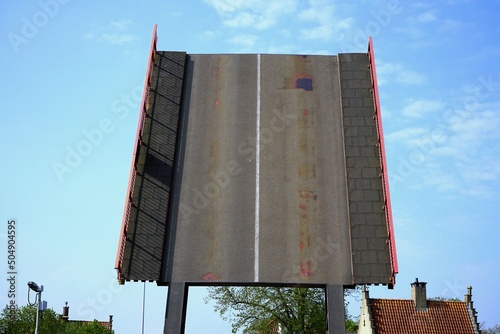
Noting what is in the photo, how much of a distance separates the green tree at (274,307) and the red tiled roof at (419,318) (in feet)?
17.6

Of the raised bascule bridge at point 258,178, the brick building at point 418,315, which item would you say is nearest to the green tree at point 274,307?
the brick building at point 418,315

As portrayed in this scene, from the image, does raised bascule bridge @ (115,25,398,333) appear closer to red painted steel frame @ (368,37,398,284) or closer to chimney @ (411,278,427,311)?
red painted steel frame @ (368,37,398,284)

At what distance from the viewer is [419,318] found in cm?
3603

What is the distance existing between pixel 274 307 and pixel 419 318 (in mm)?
9473

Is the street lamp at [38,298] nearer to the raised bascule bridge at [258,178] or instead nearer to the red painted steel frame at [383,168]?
the raised bascule bridge at [258,178]

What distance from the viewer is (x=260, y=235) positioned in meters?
13.8

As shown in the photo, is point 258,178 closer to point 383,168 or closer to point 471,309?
point 383,168

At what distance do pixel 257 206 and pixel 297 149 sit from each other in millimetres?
1869

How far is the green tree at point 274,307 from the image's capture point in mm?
31953

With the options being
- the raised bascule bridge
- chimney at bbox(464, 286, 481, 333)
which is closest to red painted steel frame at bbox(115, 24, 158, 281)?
the raised bascule bridge

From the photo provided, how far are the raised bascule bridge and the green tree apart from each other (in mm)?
17814

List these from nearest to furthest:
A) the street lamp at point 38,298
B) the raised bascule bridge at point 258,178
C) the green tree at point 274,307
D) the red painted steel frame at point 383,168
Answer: the red painted steel frame at point 383,168
the raised bascule bridge at point 258,178
the street lamp at point 38,298
the green tree at point 274,307

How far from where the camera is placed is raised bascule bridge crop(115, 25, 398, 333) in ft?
44.1

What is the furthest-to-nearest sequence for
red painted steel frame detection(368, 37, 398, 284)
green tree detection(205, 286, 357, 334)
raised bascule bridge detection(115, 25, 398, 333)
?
green tree detection(205, 286, 357, 334) → raised bascule bridge detection(115, 25, 398, 333) → red painted steel frame detection(368, 37, 398, 284)
